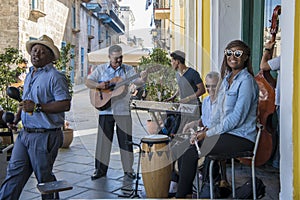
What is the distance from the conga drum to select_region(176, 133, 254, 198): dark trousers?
285 millimetres

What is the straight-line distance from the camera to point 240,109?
8.11 feet

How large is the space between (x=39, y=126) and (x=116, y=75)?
58.2 inches

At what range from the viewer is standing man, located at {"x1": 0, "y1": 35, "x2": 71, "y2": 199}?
2549mm

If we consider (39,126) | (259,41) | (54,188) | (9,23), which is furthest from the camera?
(9,23)

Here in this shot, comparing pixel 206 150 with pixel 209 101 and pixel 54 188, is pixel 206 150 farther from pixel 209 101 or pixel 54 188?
pixel 54 188

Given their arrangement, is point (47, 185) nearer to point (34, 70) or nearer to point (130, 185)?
point (34, 70)

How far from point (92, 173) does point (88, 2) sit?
19.1 meters

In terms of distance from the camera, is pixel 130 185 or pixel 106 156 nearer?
pixel 130 185

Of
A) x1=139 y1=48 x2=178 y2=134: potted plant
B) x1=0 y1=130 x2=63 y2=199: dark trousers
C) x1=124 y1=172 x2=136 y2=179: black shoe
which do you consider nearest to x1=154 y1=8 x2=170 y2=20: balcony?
x1=139 y1=48 x2=178 y2=134: potted plant

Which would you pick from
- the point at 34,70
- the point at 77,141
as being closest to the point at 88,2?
the point at 77,141

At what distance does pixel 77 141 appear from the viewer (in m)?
6.05

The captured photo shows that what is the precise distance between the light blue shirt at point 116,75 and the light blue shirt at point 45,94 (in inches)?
50.0

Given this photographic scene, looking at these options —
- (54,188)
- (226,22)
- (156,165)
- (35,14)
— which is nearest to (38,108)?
(54,188)

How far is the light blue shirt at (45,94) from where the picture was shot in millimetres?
2586
